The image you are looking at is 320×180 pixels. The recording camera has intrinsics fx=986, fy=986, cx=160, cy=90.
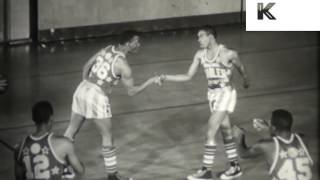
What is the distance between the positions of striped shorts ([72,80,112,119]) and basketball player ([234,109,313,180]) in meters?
2.27

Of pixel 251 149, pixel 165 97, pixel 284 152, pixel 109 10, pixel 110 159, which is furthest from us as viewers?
pixel 109 10

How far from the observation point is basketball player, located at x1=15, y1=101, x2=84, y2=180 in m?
9.95

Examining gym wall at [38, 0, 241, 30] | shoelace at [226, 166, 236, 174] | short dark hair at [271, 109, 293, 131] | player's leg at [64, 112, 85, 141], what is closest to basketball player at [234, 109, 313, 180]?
short dark hair at [271, 109, 293, 131]

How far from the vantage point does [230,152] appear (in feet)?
40.1

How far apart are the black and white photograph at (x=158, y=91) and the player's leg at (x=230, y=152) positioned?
0.06 ft

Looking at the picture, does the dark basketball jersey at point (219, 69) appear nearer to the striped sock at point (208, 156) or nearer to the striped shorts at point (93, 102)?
the striped sock at point (208, 156)

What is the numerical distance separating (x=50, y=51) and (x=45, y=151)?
9.50 m

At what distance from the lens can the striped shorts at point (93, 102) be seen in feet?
38.2

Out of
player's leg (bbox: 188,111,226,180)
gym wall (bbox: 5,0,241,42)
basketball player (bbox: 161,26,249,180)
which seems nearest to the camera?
basketball player (bbox: 161,26,249,180)

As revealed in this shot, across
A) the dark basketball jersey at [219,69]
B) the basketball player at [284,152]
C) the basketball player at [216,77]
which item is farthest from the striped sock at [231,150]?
the basketball player at [284,152]

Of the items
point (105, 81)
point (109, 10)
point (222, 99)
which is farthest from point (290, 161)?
point (109, 10)

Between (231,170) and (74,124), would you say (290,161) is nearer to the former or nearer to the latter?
(231,170)

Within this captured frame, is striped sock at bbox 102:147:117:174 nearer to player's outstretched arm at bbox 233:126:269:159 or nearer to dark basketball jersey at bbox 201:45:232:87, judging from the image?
dark basketball jersey at bbox 201:45:232:87

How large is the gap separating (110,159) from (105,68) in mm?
1096
